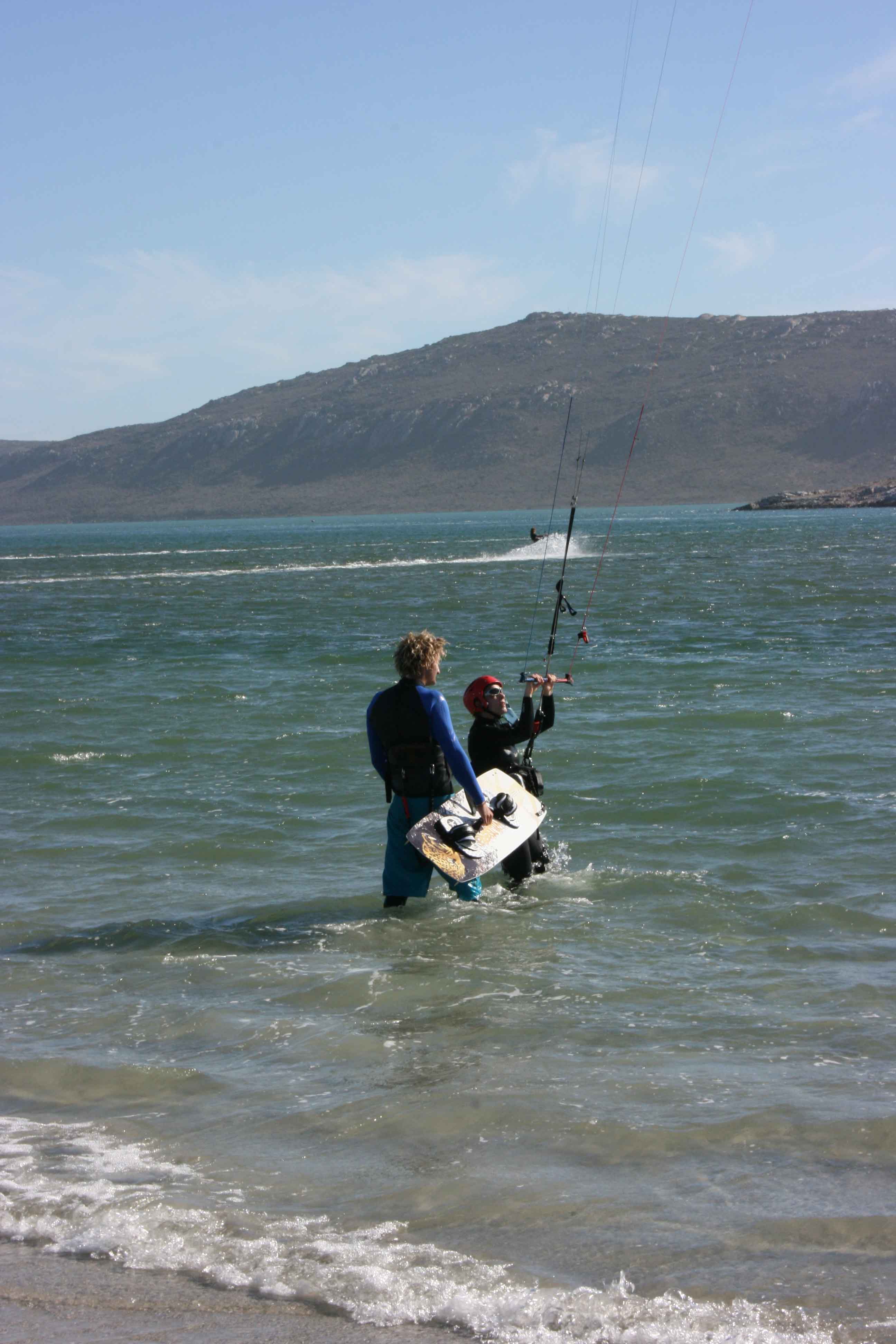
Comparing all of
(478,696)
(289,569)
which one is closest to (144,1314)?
(478,696)

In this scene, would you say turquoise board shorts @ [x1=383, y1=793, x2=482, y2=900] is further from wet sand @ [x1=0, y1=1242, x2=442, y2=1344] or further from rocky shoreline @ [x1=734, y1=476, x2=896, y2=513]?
rocky shoreline @ [x1=734, y1=476, x2=896, y2=513]

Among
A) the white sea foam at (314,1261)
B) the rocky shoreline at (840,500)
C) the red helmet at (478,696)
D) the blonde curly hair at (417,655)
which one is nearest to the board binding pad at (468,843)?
the red helmet at (478,696)

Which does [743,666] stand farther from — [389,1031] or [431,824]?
[389,1031]

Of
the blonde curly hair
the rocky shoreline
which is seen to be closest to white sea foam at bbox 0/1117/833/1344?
the blonde curly hair

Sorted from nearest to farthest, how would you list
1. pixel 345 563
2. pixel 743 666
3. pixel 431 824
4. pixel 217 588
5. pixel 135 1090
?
pixel 135 1090 < pixel 431 824 < pixel 743 666 < pixel 217 588 < pixel 345 563

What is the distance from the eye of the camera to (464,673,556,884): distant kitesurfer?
8.32 m

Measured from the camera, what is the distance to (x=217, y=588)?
4619cm

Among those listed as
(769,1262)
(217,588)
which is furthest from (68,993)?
(217,588)

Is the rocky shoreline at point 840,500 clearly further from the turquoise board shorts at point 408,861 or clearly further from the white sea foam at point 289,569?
the turquoise board shorts at point 408,861

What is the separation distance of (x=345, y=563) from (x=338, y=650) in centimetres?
3810

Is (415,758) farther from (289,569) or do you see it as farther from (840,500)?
(840,500)

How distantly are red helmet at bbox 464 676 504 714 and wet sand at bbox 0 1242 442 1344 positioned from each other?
15.0 ft

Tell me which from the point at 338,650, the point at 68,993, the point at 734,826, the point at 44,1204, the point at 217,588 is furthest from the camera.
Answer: the point at 217,588

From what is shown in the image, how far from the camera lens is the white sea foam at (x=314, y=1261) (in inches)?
152
